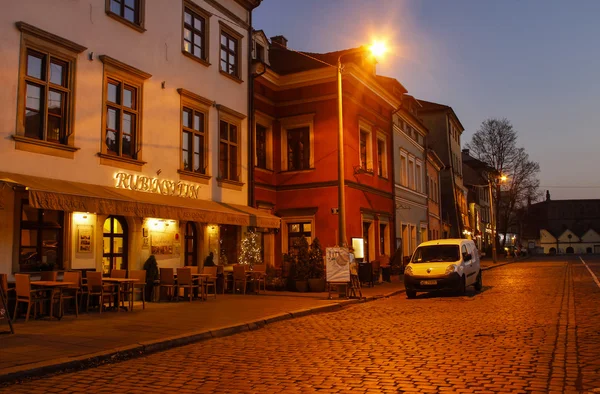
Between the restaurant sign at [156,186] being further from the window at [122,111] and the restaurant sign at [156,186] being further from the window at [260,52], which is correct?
the window at [260,52]

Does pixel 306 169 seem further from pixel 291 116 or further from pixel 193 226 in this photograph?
pixel 193 226

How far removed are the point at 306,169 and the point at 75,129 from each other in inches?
504

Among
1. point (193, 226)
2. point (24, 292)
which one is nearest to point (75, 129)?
point (24, 292)

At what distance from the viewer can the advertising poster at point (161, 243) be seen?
1750 centimetres

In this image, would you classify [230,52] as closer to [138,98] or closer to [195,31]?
[195,31]

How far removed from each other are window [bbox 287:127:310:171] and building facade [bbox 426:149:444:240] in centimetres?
1775

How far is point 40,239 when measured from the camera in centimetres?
1388

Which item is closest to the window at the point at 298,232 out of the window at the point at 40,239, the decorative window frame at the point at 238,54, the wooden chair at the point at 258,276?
the wooden chair at the point at 258,276

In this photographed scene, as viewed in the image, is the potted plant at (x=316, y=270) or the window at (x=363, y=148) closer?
the potted plant at (x=316, y=270)

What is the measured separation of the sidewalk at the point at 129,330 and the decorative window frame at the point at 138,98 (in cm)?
406

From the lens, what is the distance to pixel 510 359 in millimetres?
7867

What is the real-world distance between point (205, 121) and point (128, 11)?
469 centimetres

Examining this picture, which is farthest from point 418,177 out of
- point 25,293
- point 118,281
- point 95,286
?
point 25,293

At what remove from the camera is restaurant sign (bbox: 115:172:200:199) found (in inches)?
637
